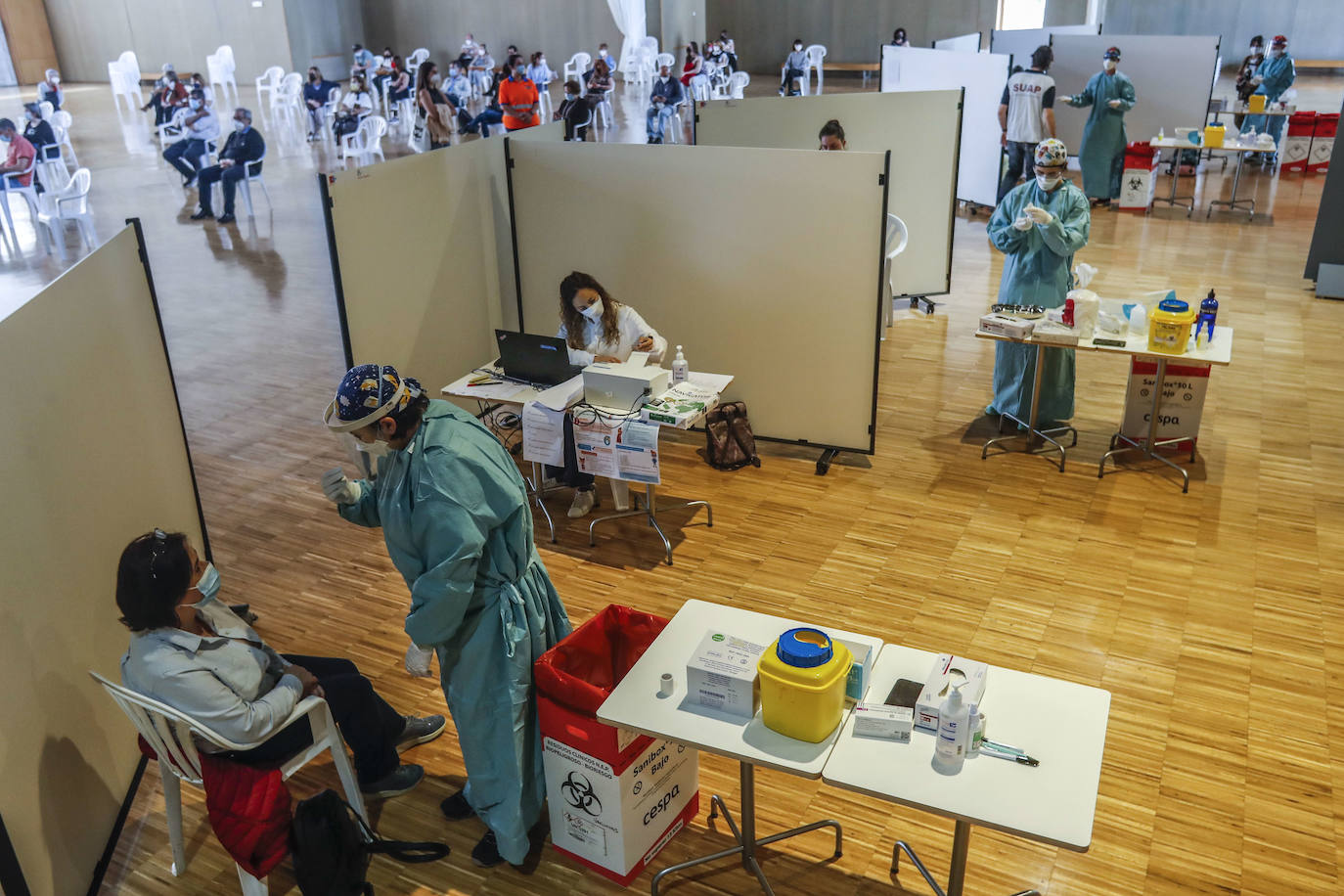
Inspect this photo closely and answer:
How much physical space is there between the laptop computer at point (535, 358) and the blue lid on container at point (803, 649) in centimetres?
264

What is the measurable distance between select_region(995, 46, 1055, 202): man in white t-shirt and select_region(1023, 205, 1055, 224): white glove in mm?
4843

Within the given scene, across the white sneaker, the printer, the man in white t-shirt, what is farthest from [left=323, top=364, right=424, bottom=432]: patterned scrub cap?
the man in white t-shirt

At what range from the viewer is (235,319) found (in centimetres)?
863

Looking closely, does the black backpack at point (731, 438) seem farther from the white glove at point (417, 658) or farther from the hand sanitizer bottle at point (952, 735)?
the hand sanitizer bottle at point (952, 735)

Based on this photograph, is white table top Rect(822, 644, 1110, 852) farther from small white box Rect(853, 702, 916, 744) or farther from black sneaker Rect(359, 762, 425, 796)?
black sneaker Rect(359, 762, 425, 796)

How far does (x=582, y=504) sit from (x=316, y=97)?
13.3m

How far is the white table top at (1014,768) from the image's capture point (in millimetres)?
2291

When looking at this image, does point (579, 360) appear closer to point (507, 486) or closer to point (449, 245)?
point (449, 245)

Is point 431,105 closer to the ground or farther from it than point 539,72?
closer to the ground

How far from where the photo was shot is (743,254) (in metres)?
5.59

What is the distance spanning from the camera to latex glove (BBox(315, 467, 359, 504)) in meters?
3.05

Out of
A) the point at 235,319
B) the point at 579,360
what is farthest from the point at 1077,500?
the point at 235,319

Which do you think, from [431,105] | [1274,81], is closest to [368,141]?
[431,105]

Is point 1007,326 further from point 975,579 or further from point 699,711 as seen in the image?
point 699,711
